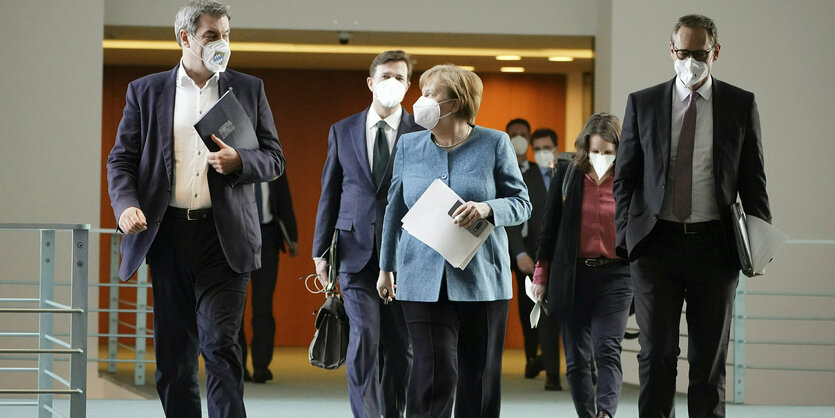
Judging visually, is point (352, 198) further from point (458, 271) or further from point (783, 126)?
point (783, 126)

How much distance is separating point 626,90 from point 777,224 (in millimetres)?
1553

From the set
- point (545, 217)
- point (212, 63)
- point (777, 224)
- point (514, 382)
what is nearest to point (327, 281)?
point (545, 217)

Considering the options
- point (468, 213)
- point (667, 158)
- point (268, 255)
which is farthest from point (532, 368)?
point (468, 213)

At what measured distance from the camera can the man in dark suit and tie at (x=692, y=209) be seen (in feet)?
13.8

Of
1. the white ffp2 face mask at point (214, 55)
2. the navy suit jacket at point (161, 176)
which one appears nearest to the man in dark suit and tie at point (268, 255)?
the navy suit jacket at point (161, 176)

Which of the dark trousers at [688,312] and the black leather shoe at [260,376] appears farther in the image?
the black leather shoe at [260,376]

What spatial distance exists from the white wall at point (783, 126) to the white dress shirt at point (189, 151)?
16.9 ft

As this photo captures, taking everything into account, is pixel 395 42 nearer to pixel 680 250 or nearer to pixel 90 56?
pixel 90 56

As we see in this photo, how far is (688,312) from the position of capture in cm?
434

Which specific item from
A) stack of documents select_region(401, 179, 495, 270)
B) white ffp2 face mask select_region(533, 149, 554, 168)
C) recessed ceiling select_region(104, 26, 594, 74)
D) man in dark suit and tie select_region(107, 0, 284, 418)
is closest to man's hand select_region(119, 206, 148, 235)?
man in dark suit and tie select_region(107, 0, 284, 418)

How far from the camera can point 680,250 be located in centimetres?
422

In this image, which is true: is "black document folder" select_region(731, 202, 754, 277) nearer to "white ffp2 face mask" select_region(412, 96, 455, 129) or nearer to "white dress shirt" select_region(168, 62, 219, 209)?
"white ffp2 face mask" select_region(412, 96, 455, 129)

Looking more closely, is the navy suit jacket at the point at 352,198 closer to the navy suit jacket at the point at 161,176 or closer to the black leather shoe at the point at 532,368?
the navy suit jacket at the point at 161,176

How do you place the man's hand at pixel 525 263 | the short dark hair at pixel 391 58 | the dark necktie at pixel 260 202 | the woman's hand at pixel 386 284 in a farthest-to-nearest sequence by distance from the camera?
1. the dark necktie at pixel 260 202
2. the man's hand at pixel 525 263
3. the short dark hair at pixel 391 58
4. the woman's hand at pixel 386 284
